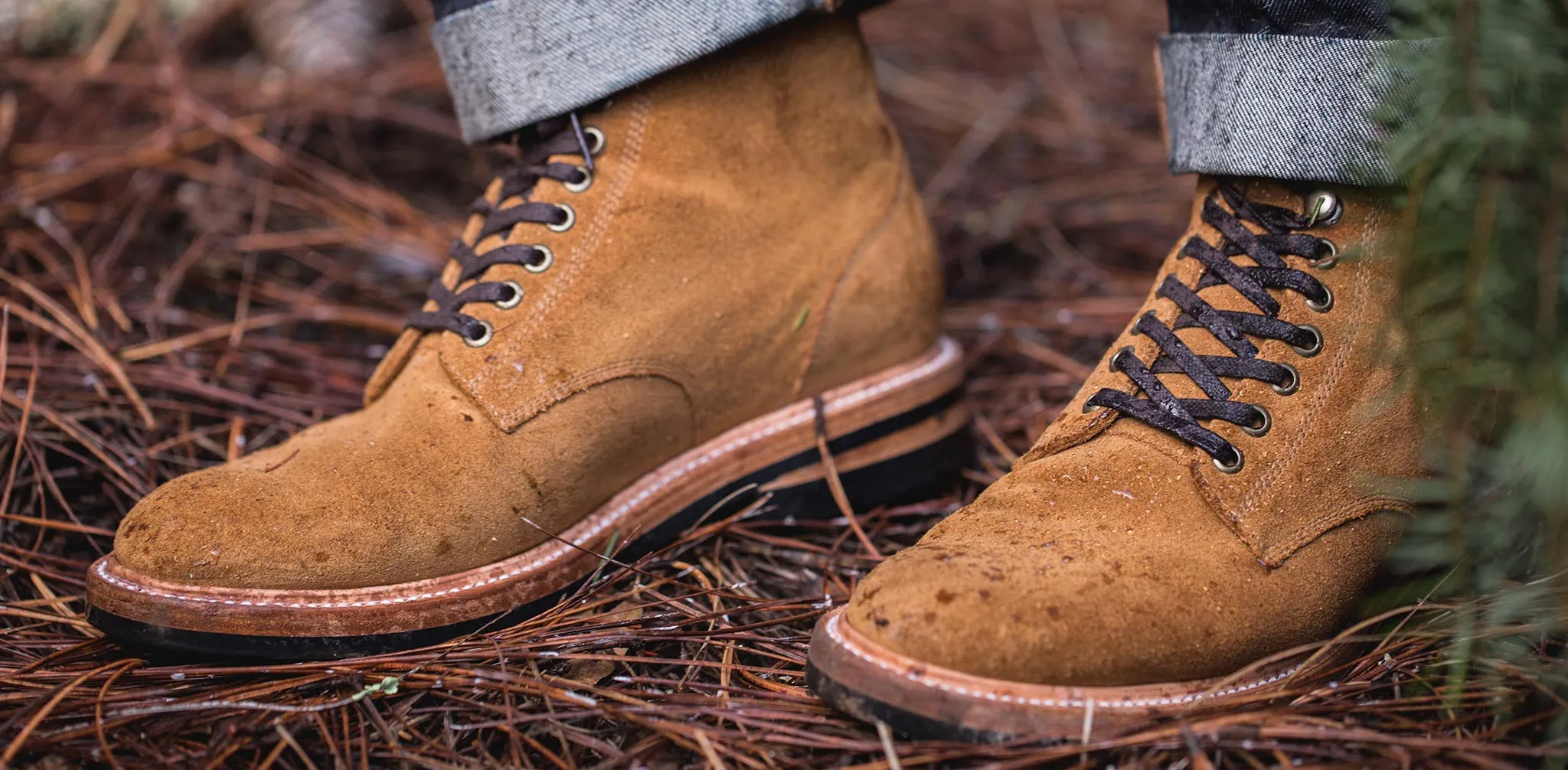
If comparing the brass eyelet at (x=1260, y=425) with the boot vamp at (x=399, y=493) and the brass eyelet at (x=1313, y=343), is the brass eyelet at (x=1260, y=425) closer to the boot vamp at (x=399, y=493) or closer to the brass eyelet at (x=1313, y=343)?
the brass eyelet at (x=1313, y=343)

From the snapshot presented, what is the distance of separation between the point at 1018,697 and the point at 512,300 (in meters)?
0.88

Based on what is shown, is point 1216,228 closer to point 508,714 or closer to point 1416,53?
point 1416,53

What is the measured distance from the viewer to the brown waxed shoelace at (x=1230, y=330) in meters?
1.35

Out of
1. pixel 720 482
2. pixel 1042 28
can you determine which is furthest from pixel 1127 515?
pixel 1042 28

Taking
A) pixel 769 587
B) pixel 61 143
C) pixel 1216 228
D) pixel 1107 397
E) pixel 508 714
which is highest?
pixel 61 143

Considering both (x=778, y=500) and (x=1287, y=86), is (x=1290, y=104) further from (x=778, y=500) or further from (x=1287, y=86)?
(x=778, y=500)

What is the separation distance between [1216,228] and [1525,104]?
484 millimetres

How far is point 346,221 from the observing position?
2.62m

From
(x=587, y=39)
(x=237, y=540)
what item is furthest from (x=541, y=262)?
(x=237, y=540)

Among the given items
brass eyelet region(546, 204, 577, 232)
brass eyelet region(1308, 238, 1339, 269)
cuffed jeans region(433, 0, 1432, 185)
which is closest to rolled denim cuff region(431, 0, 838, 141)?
cuffed jeans region(433, 0, 1432, 185)

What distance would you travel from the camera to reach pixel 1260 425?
1.34 meters

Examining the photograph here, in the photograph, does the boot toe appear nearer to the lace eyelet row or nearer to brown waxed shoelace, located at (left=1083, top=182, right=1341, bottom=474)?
the lace eyelet row

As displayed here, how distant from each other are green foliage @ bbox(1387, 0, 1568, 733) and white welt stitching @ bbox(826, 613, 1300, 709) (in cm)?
26

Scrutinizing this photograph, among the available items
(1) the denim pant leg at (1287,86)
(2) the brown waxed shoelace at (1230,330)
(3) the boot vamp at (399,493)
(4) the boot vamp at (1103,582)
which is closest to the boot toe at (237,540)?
(3) the boot vamp at (399,493)
